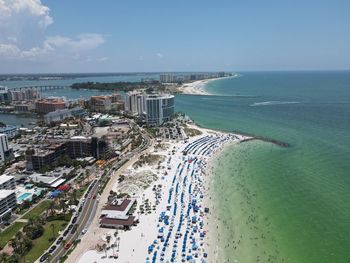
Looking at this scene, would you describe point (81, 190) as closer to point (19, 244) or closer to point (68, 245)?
point (68, 245)

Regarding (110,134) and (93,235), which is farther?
(110,134)

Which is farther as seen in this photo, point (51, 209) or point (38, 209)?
point (38, 209)

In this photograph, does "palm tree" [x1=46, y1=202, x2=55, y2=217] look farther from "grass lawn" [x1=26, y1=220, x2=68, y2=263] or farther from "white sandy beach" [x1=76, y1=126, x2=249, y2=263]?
"white sandy beach" [x1=76, y1=126, x2=249, y2=263]

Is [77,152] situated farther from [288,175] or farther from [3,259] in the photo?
[288,175]

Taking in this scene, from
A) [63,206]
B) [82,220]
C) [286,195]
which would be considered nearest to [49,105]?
[63,206]

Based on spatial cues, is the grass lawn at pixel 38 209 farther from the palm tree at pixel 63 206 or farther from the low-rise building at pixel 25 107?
the low-rise building at pixel 25 107

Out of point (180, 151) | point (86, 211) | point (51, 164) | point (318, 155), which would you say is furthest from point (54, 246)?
point (318, 155)
